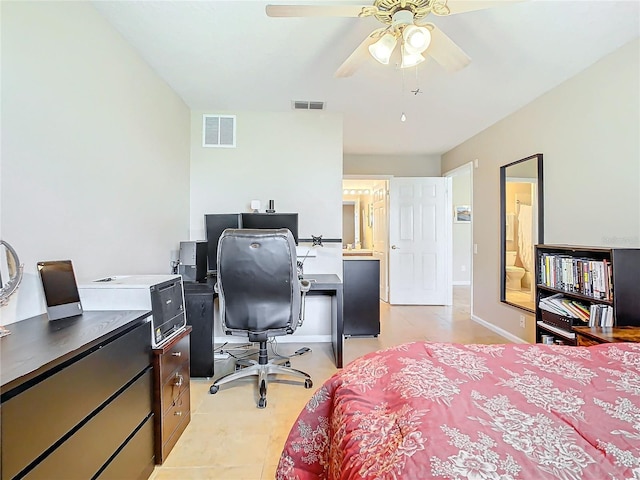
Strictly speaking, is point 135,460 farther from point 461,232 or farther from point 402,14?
point 461,232

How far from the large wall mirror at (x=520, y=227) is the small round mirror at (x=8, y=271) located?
365 centimetres

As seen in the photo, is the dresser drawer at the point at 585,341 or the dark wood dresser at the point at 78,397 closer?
the dark wood dresser at the point at 78,397

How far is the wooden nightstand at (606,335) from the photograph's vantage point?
1.77 m

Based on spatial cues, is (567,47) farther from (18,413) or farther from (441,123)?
(18,413)

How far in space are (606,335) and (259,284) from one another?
2.06 metres

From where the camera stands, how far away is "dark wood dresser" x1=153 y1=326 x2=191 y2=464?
163cm

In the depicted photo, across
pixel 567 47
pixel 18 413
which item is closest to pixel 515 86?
pixel 567 47

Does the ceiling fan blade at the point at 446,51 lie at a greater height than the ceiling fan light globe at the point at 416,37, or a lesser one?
greater

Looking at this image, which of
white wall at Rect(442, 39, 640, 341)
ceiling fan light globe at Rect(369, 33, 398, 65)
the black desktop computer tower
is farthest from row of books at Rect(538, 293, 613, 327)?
the black desktop computer tower

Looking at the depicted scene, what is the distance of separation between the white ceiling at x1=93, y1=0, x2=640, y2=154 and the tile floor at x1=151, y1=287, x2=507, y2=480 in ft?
8.06

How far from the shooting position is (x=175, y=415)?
1.81 m

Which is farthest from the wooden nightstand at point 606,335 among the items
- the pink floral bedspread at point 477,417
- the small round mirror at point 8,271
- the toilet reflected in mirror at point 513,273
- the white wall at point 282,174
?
the small round mirror at point 8,271

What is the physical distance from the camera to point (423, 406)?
33.0 inches

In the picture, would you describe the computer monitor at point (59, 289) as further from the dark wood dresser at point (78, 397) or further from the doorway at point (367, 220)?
the doorway at point (367, 220)
